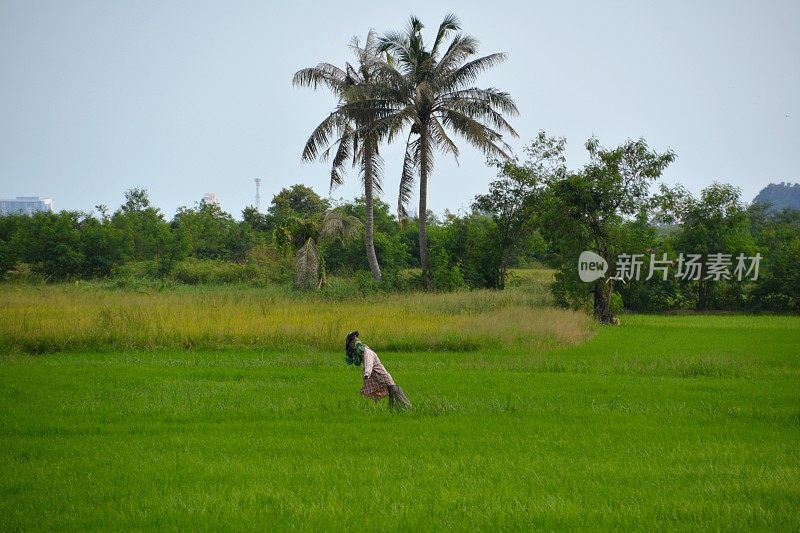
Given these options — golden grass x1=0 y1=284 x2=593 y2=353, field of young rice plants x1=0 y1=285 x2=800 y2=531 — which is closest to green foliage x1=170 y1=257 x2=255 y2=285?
golden grass x1=0 y1=284 x2=593 y2=353

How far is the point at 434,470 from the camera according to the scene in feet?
25.0

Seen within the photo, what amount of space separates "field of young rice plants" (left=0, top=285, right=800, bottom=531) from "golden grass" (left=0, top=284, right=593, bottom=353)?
0.08m

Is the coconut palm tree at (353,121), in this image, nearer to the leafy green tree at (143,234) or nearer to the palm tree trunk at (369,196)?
the palm tree trunk at (369,196)

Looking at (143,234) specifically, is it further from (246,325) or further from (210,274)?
(246,325)

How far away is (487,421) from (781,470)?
147 inches

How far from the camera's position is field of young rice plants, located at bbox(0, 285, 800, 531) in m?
6.35

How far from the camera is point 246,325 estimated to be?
19.8m

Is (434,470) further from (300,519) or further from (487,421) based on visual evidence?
(487,421)

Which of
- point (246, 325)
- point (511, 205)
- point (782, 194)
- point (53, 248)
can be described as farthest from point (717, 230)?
point (782, 194)

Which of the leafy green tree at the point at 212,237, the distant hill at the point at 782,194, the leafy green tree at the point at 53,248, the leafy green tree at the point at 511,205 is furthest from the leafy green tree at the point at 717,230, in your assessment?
the distant hill at the point at 782,194

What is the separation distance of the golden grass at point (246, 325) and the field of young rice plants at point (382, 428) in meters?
0.08

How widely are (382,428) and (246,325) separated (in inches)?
426

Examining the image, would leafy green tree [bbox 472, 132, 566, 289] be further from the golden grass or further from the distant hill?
the distant hill

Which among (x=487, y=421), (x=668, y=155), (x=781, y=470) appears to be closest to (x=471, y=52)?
(x=668, y=155)
